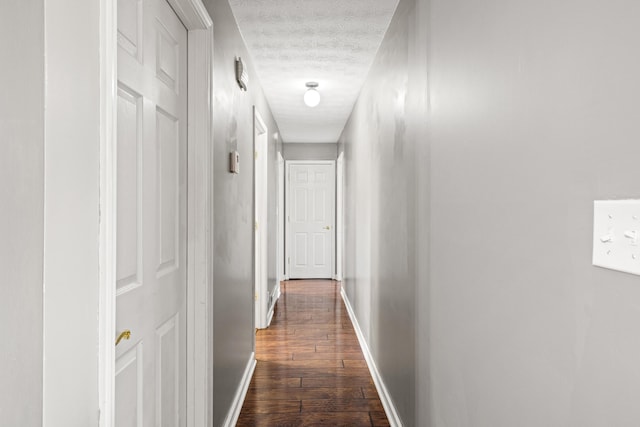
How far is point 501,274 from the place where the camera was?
1.18m

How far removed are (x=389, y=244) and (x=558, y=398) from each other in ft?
6.15

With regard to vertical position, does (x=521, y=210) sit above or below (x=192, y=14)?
below

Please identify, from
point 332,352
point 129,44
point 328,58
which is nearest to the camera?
point 129,44

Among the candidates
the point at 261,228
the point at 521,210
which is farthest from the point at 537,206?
the point at 261,228

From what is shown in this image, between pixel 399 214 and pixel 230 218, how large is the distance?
3.09ft

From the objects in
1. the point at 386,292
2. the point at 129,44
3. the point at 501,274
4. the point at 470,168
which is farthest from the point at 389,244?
the point at 129,44

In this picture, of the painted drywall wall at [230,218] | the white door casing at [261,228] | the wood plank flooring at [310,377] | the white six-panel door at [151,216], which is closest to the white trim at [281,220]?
the wood plank flooring at [310,377]

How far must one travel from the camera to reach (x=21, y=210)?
748 millimetres

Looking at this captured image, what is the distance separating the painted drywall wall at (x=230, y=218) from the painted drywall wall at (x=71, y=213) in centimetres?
117

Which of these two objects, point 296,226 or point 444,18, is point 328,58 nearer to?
point 444,18

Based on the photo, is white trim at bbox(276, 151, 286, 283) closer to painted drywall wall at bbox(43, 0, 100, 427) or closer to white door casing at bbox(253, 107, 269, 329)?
white door casing at bbox(253, 107, 269, 329)

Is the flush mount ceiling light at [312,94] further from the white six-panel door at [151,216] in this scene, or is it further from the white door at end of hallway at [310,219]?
the white door at end of hallway at [310,219]

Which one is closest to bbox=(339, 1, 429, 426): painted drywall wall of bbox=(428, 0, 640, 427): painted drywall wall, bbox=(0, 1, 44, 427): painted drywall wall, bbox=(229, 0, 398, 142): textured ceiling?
bbox=(229, 0, 398, 142): textured ceiling

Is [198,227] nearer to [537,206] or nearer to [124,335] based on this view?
[124,335]
